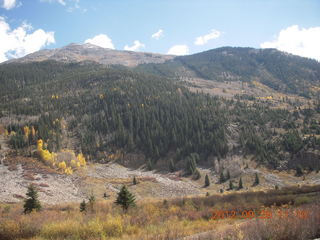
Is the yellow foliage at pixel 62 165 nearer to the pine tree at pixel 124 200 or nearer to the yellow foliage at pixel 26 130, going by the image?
the yellow foliage at pixel 26 130

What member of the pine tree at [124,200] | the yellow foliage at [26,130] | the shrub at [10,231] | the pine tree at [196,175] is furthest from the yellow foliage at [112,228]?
the yellow foliage at [26,130]

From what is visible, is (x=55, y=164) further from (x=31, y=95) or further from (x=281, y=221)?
(x=31, y=95)

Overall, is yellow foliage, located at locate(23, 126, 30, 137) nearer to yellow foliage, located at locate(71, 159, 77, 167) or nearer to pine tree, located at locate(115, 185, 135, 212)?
yellow foliage, located at locate(71, 159, 77, 167)

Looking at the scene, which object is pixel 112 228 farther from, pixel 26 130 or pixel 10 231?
pixel 26 130

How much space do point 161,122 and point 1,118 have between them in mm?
90363

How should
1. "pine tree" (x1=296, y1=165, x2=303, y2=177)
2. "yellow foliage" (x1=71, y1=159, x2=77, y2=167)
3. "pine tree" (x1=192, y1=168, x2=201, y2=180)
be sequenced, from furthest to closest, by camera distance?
"yellow foliage" (x1=71, y1=159, x2=77, y2=167) → "pine tree" (x1=192, y1=168, x2=201, y2=180) → "pine tree" (x1=296, y1=165, x2=303, y2=177)

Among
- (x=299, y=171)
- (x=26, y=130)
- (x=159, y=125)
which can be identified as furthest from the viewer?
(x=159, y=125)

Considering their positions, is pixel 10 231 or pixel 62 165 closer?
pixel 10 231

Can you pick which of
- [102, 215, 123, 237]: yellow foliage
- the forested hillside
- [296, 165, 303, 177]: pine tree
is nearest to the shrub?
[102, 215, 123, 237]: yellow foliage

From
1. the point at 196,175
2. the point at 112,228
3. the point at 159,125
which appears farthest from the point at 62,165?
the point at 112,228

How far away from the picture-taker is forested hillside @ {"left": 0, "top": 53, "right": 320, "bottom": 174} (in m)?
74.1

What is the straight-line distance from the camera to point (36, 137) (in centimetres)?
8875

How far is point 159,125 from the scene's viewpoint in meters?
100

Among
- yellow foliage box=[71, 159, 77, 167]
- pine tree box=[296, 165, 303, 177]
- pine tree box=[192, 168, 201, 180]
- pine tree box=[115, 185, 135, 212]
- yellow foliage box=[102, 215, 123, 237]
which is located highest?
yellow foliage box=[102, 215, 123, 237]
